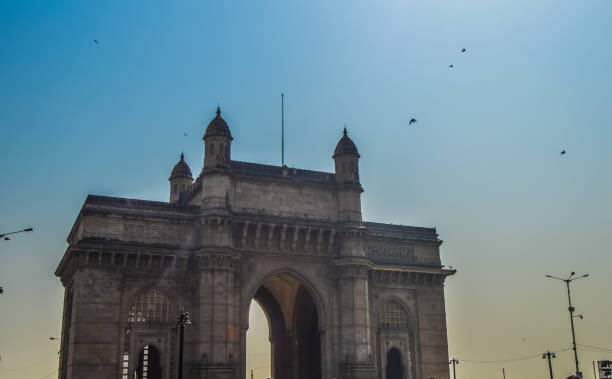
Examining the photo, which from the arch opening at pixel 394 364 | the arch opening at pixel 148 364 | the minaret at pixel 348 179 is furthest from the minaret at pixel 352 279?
the arch opening at pixel 148 364

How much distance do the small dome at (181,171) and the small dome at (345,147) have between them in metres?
14.0

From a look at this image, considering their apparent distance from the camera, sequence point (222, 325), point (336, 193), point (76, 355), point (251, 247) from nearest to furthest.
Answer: point (76, 355) < point (222, 325) < point (251, 247) < point (336, 193)

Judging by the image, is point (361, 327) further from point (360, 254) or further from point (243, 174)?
point (243, 174)

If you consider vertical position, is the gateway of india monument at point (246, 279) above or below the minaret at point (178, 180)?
below

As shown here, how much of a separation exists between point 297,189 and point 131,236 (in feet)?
37.2

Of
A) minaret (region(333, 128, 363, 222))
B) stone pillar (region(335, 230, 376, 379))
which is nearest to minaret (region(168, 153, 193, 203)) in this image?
minaret (region(333, 128, 363, 222))

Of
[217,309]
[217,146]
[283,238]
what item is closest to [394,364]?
[283,238]

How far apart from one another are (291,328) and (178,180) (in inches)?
593

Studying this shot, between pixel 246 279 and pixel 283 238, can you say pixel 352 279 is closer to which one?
pixel 283 238

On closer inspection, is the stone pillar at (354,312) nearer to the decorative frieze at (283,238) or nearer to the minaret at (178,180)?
the decorative frieze at (283,238)

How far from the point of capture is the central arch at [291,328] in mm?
50500

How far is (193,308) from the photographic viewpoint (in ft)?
138

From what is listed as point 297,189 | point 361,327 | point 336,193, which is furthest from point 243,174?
point 361,327

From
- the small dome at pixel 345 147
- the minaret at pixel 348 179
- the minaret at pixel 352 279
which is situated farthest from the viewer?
the small dome at pixel 345 147
